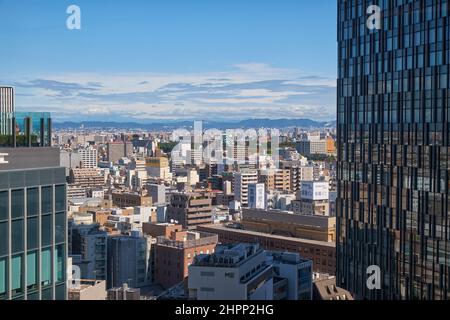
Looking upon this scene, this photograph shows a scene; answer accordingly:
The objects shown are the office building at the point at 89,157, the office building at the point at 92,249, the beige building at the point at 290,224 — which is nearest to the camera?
the office building at the point at 92,249

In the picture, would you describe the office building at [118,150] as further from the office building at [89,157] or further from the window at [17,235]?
the window at [17,235]

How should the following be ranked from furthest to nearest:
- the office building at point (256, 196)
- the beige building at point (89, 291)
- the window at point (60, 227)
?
the office building at point (256, 196), the beige building at point (89, 291), the window at point (60, 227)

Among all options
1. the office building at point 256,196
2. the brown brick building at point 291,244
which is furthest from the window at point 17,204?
the office building at point 256,196

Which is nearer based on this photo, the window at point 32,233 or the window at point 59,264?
the window at point 32,233

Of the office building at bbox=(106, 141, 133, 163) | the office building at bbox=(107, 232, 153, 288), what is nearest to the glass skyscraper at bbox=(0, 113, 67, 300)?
the office building at bbox=(107, 232, 153, 288)

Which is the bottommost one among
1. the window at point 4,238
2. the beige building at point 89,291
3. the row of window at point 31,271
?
the beige building at point 89,291

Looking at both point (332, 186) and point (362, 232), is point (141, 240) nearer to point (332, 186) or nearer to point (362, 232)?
point (362, 232)
